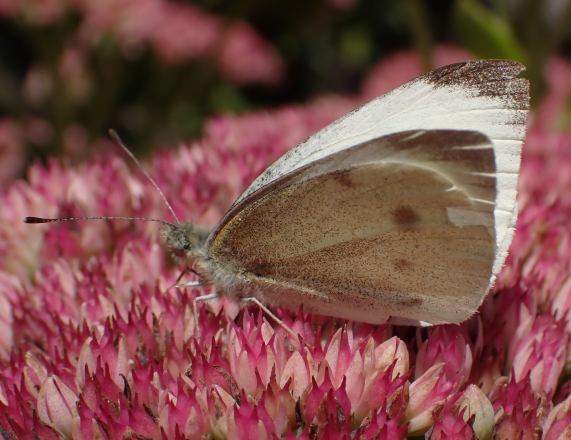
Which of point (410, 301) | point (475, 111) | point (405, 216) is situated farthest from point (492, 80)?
point (410, 301)

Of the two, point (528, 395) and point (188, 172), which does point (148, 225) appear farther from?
point (528, 395)

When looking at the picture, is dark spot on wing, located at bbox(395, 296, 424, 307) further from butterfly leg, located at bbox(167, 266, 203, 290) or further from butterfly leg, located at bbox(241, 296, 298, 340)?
butterfly leg, located at bbox(167, 266, 203, 290)

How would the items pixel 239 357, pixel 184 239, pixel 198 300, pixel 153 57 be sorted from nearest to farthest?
1. pixel 239 357
2. pixel 198 300
3. pixel 184 239
4. pixel 153 57

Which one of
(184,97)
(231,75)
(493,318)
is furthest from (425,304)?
(231,75)

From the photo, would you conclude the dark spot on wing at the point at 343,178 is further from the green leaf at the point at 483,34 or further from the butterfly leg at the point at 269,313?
the green leaf at the point at 483,34

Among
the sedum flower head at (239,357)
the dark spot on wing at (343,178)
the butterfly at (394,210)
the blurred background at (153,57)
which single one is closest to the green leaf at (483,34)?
the blurred background at (153,57)

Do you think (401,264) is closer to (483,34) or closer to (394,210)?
(394,210)

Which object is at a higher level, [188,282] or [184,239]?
[184,239]
